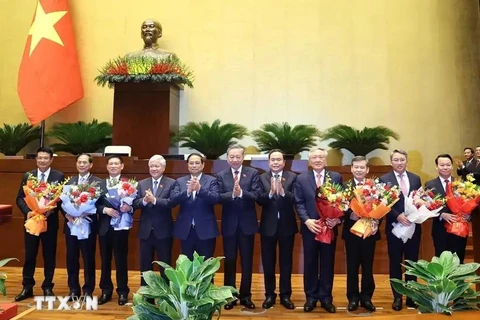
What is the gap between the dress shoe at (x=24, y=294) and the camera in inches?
151

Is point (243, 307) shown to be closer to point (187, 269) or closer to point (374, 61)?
point (187, 269)

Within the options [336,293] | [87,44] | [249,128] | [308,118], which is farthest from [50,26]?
[336,293]

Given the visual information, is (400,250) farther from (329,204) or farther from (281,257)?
(281,257)

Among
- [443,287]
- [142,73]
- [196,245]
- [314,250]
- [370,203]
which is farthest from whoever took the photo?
[142,73]

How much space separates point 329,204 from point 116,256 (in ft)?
6.07

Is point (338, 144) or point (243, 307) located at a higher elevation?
point (338, 144)

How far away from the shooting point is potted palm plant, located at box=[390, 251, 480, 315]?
5.68 feet

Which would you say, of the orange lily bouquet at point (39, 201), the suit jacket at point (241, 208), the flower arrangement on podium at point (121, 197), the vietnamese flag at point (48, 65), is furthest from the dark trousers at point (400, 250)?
the vietnamese flag at point (48, 65)

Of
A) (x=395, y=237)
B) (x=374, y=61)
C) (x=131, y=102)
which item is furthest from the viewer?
(x=374, y=61)

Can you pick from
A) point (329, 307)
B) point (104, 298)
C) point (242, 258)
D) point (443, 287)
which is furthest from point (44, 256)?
point (443, 287)

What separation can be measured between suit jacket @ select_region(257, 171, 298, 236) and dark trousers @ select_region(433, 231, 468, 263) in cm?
124

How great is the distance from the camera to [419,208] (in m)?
3.37

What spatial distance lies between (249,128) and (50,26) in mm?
3372

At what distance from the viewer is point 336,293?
13.9 feet
